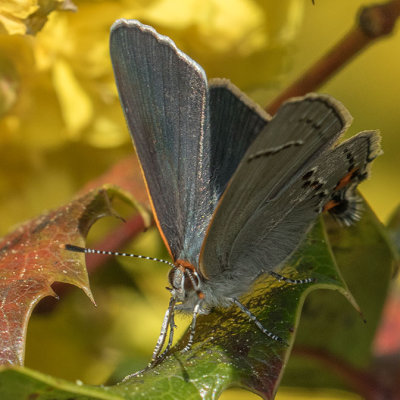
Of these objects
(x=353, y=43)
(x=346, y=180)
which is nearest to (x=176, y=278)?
(x=346, y=180)

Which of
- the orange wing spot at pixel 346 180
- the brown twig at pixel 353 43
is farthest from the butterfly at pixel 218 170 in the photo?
the brown twig at pixel 353 43

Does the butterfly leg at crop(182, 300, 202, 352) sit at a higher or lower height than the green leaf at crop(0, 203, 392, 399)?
lower

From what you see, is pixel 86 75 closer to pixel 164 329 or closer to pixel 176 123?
pixel 176 123

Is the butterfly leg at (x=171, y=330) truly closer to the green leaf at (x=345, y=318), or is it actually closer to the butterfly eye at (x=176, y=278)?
the butterfly eye at (x=176, y=278)

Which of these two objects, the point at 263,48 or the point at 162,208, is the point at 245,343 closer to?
the point at 162,208

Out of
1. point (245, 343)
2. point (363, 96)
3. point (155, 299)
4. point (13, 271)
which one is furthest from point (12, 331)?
point (363, 96)

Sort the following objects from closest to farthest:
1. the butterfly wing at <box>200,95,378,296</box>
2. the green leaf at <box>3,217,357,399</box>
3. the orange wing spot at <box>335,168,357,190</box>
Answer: the green leaf at <box>3,217,357,399</box>, the butterfly wing at <box>200,95,378,296</box>, the orange wing spot at <box>335,168,357,190</box>

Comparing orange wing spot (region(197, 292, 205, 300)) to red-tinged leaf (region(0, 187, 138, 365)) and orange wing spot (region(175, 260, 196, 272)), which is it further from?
red-tinged leaf (region(0, 187, 138, 365))

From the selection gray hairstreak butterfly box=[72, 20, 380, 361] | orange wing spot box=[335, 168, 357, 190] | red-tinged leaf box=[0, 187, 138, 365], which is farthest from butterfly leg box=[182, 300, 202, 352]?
orange wing spot box=[335, 168, 357, 190]
